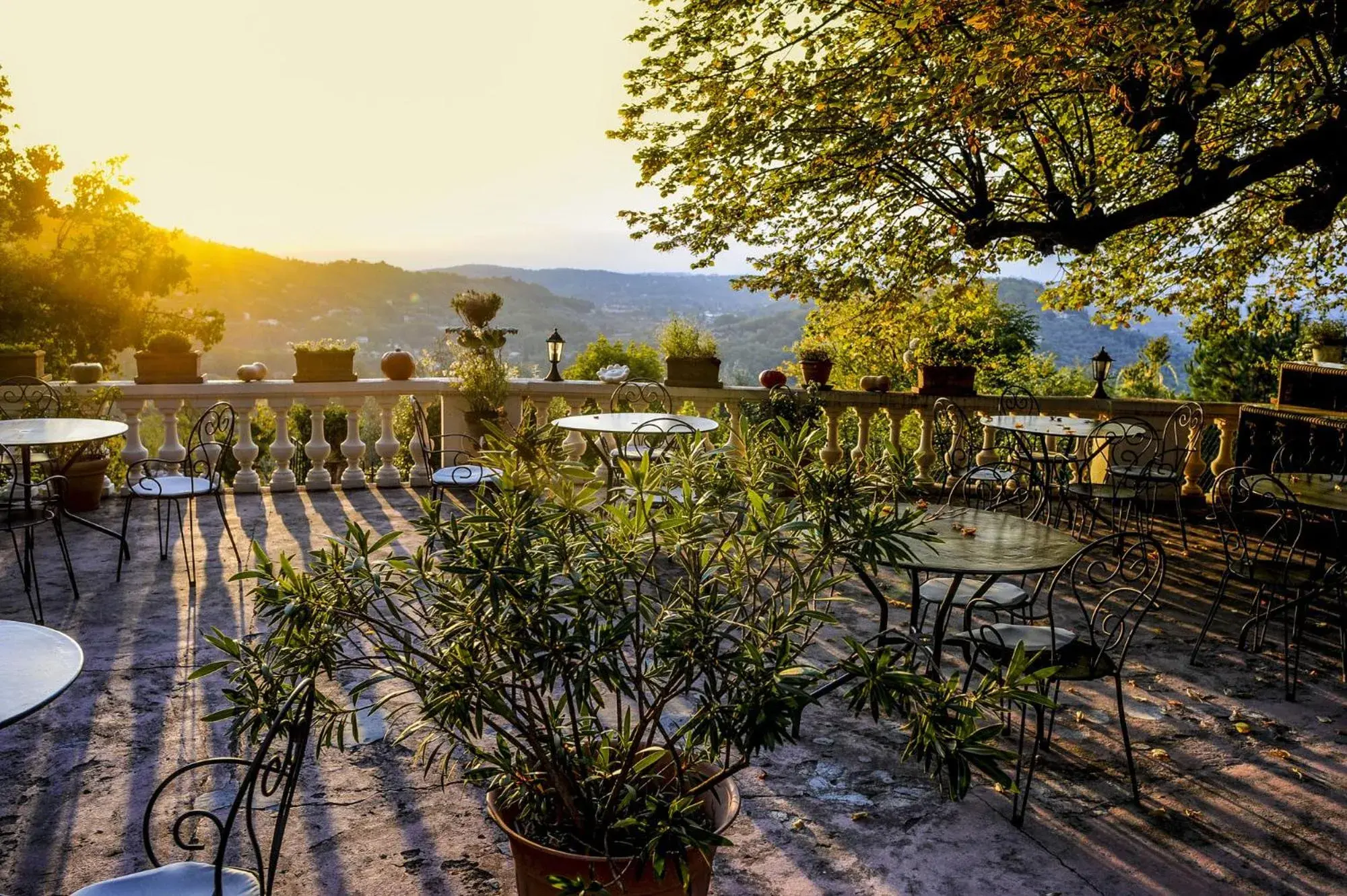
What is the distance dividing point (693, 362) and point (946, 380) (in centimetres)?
205

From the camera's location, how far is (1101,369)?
24.8 feet

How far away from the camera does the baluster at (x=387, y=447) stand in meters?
7.32

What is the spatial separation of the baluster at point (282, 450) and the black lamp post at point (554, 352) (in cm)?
207

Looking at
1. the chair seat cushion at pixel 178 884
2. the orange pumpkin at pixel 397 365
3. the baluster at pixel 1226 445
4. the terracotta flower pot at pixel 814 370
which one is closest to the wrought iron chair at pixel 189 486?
the orange pumpkin at pixel 397 365

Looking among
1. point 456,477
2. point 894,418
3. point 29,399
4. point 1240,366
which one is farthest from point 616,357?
point 456,477

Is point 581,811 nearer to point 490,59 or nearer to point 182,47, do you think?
point 490,59

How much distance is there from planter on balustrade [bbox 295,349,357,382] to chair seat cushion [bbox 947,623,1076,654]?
5.80 m

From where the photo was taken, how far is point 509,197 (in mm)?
12641

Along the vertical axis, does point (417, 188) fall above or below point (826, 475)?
above

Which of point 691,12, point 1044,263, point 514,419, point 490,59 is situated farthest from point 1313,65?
point 514,419

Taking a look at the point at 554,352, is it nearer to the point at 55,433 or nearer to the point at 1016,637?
the point at 55,433

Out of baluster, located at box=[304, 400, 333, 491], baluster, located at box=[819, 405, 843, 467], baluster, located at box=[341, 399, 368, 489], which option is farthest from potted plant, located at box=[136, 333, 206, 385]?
baluster, located at box=[819, 405, 843, 467]

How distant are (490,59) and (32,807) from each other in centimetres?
469

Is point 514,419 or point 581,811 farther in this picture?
point 514,419
